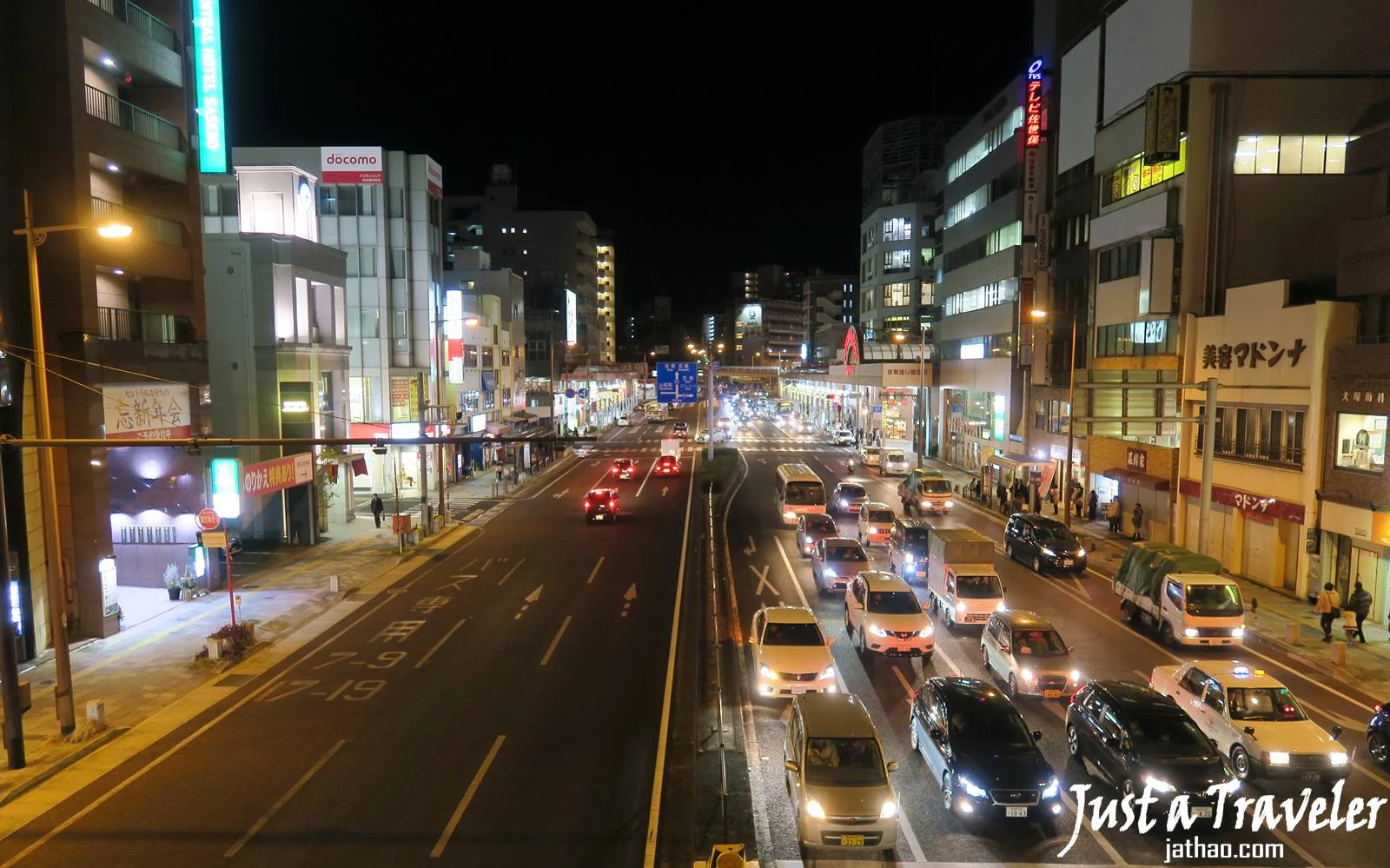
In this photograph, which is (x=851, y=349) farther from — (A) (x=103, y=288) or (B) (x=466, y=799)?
(B) (x=466, y=799)

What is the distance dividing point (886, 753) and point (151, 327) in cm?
2805

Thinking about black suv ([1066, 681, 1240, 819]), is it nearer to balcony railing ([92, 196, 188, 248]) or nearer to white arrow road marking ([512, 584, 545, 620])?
white arrow road marking ([512, 584, 545, 620])

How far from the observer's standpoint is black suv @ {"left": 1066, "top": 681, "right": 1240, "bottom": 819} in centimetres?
1294

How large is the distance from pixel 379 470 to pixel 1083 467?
41370 millimetres

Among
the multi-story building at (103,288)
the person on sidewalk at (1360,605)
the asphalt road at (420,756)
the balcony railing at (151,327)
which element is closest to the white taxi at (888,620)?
the asphalt road at (420,756)

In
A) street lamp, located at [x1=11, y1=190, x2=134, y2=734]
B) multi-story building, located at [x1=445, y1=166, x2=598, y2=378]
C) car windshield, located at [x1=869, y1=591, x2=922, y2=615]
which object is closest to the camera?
street lamp, located at [x1=11, y1=190, x2=134, y2=734]

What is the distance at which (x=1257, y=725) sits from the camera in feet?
48.2

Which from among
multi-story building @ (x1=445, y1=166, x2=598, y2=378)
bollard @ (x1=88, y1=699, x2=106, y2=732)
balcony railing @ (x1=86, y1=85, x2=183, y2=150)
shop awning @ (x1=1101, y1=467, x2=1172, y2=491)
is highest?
multi-story building @ (x1=445, y1=166, x2=598, y2=378)

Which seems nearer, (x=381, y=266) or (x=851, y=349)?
(x=381, y=266)

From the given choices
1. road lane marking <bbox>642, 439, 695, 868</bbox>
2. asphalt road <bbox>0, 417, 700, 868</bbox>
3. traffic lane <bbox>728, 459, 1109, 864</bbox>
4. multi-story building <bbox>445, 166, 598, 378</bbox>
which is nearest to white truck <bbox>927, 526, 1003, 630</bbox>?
traffic lane <bbox>728, 459, 1109, 864</bbox>

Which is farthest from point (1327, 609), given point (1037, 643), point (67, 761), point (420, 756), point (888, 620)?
point (67, 761)

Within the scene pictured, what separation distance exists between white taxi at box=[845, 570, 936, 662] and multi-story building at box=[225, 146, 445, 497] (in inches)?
1346

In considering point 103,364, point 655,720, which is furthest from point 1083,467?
point 103,364

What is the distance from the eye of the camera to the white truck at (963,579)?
928 inches
